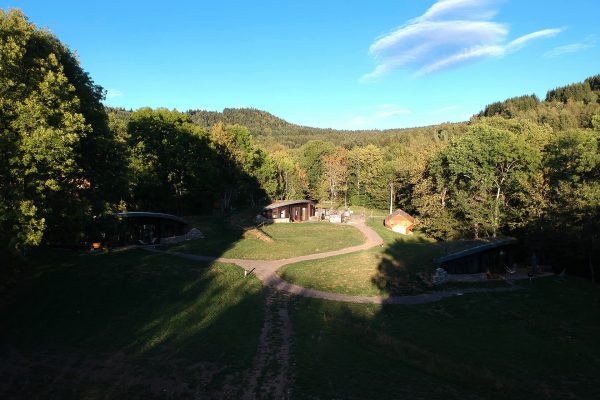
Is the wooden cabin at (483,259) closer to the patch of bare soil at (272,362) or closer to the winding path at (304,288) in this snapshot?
the winding path at (304,288)

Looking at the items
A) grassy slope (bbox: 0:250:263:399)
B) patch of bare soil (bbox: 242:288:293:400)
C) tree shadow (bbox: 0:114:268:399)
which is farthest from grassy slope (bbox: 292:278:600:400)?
grassy slope (bbox: 0:250:263:399)

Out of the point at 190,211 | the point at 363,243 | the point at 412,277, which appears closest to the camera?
the point at 412,277

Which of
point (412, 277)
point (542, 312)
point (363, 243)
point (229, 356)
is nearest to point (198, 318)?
point (229, 356)

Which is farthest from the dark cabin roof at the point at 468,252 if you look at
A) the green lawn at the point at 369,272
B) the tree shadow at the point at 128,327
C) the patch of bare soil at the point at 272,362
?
the patch of bare soil at the point at 272,362

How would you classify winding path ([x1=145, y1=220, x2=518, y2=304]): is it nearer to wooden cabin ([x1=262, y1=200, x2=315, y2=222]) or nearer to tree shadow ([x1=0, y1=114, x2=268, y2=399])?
tree shadow ([x1=0, y1=114, x2=268, y2=399])

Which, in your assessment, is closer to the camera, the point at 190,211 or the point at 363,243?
the point at 363,243

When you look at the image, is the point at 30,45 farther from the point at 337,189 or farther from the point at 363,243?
the point at 337,189
